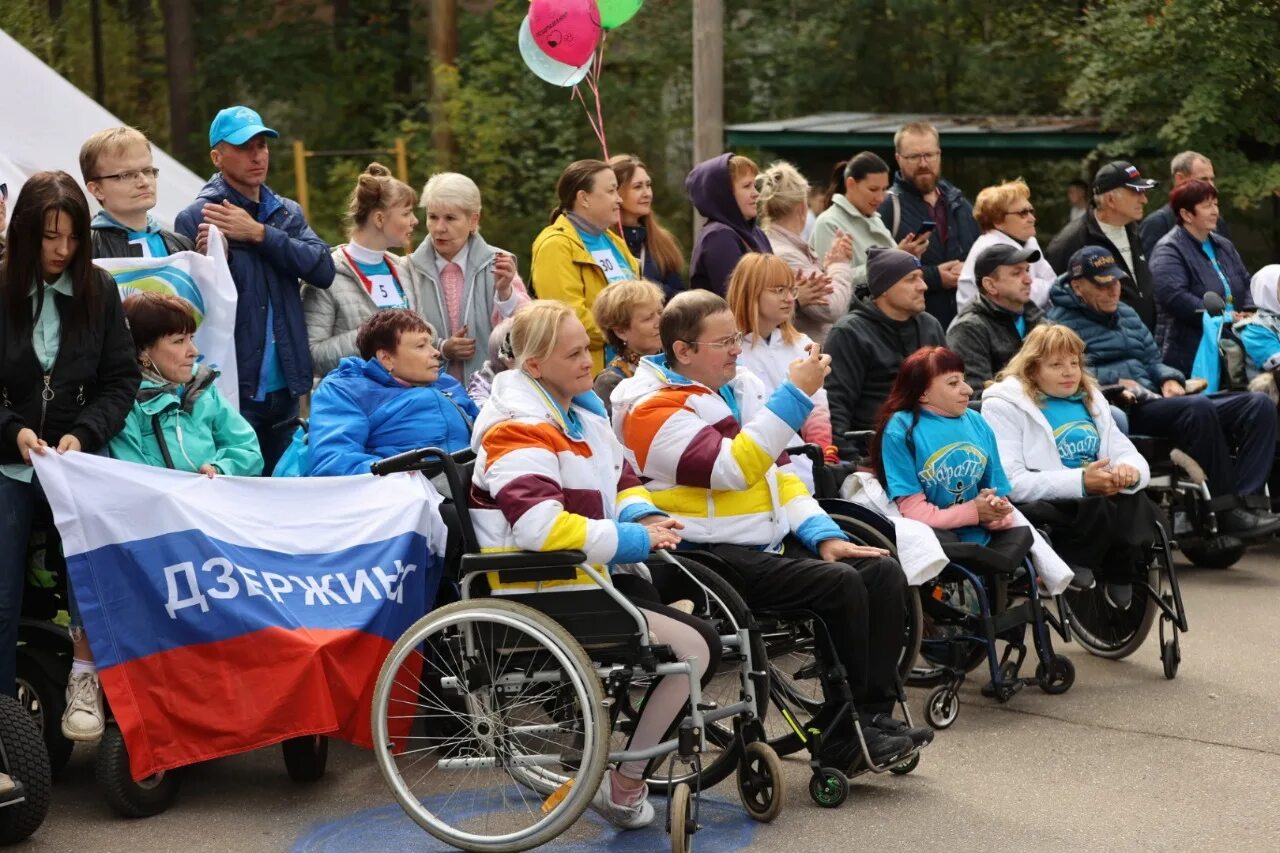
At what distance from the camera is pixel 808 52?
21531 millimetres

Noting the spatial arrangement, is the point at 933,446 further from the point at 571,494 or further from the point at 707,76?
the point at 707,76

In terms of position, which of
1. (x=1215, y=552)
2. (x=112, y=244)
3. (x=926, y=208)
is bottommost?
(x=1215, y=552)

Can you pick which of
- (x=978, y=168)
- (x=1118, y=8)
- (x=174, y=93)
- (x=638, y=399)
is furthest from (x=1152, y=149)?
(x=174, y=93)

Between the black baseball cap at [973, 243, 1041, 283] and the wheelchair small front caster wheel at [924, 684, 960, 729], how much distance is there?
2468mm

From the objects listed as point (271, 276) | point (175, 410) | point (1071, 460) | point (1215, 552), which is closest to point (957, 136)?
point (1215, 552)

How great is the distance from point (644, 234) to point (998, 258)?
1.67 m

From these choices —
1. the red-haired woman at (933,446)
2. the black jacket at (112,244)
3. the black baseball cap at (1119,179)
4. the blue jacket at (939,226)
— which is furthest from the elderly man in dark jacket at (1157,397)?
the black jacket at (112,244)

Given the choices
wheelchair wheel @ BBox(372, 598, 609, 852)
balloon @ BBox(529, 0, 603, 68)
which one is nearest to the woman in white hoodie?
wheelchair wheel @ BBox(372, 598, 609, 852)

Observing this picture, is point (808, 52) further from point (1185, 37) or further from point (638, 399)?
point (638, 399)

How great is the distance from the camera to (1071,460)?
294 inches

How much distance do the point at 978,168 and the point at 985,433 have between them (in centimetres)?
1351

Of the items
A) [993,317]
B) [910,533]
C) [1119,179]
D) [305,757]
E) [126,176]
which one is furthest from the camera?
[1119,179]

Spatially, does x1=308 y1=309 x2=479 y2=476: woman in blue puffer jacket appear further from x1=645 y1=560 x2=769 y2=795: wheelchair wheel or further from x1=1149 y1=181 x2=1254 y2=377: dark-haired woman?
x1=1149 y1=181 x2=1254 y2=377: dark-haired woman

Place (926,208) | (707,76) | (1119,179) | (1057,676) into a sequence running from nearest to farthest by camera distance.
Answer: (1057,676)
(1119,179)
(926,208)
(707,76)
